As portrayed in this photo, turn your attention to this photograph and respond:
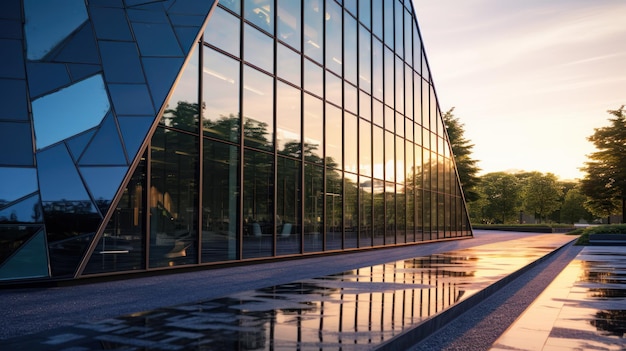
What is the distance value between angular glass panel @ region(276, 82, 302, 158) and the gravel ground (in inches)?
336

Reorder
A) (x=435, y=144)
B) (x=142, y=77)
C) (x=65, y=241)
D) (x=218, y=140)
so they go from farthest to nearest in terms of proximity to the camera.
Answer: (x=435, y=144), (x=218, y=140), (x=142, y=77), (x=65, y=241)

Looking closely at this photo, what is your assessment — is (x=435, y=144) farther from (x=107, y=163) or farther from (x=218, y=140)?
(x=107, y=163)

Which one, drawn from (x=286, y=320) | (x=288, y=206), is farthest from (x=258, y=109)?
(x=286, y=320)

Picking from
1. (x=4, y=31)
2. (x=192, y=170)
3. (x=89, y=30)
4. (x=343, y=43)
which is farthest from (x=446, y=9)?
(x=4, y=31)

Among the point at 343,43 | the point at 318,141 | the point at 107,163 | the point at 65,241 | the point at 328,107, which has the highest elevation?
the point at 343,43

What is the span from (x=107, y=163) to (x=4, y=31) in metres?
3.46

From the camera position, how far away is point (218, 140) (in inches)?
632

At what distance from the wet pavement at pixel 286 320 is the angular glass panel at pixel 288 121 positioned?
26.1 feet

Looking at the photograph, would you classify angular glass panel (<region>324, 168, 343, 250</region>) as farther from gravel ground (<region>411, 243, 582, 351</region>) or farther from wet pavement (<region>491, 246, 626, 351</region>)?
wet pavement (<region>491, 246, 626, 351</region>)

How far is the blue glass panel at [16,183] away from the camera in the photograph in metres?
11.5

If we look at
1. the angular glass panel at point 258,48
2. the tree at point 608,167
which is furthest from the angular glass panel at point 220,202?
the tree at point 608,167

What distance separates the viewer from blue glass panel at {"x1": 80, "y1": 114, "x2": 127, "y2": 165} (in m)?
12.6

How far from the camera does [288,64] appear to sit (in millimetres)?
19891

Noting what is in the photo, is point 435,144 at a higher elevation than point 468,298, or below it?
higher
